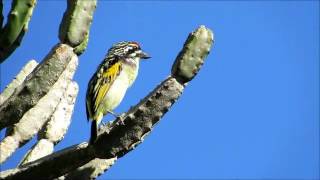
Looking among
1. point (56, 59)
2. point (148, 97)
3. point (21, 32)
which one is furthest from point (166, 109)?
point (21, 32)

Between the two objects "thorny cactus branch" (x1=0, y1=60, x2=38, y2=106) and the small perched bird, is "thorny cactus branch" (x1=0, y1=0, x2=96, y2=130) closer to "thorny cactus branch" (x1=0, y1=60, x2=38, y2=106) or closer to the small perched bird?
"thorny cactus branch" (x1=0, y1=60, x2=38, y2=106)

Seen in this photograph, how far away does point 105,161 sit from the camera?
7.01m

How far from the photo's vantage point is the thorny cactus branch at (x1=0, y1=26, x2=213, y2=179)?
6170 mm

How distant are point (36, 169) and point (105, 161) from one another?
90cm

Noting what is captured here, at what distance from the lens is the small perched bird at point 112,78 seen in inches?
293

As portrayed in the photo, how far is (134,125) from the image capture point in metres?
6.23

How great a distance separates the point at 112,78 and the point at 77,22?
179cm

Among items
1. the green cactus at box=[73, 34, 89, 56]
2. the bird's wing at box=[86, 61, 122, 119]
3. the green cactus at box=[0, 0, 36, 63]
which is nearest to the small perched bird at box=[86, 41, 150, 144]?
the bird's wing at box=[86, 61, 122, 119]

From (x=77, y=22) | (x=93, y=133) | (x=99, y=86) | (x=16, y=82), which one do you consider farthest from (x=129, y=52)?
(x=77, y=22)

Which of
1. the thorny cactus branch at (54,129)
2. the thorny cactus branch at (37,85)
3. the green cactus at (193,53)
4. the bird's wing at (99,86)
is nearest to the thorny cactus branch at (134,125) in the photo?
the green cactus at (193,53)

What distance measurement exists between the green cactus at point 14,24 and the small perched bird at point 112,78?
1.26 metres

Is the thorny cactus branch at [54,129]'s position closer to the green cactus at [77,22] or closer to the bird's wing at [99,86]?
the bird's wing at [99,86]

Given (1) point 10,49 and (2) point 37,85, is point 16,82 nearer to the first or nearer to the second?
(1) point 10,49

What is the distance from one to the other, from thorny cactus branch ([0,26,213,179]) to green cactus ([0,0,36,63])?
1163 mm
